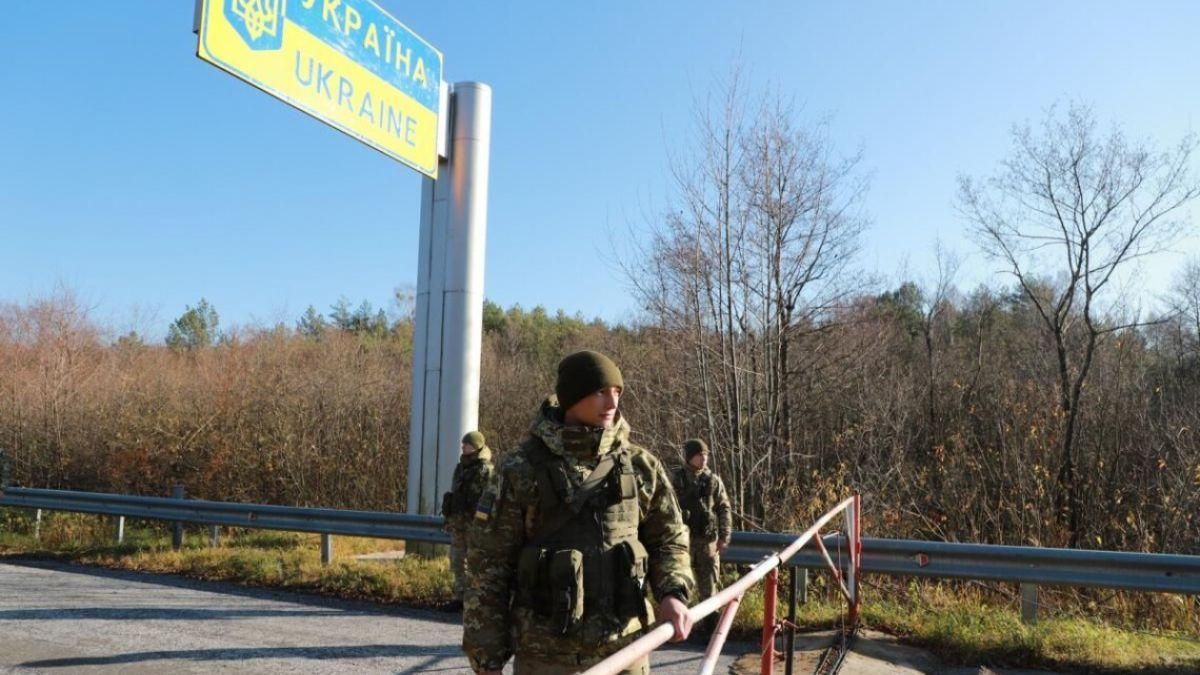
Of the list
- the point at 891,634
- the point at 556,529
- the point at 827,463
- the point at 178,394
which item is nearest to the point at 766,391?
the point at 827,463

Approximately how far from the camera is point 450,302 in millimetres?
9984

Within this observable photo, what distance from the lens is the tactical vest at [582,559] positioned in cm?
255

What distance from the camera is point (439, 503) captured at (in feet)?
31.5

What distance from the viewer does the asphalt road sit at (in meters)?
5.64

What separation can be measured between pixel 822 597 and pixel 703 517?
185cm

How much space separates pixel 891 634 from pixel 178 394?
17797mm

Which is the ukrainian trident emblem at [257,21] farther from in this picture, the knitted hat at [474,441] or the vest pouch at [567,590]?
the vest pouch at [567,590]

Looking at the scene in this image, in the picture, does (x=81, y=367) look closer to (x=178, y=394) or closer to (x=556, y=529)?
(x=178, y=394)

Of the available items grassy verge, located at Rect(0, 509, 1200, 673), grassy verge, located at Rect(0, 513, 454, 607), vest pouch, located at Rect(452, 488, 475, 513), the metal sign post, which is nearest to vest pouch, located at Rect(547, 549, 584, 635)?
grassy verge, located at Rect(0, 509, 1200, 673)

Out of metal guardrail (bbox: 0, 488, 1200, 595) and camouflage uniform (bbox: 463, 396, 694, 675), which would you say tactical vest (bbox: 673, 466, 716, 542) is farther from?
camouflage uniform (bbox: 463, 396, 694, 675)

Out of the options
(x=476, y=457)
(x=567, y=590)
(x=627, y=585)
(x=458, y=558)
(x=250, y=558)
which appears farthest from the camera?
(x=250, y=558)

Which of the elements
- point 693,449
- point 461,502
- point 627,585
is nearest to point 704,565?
point 693,449

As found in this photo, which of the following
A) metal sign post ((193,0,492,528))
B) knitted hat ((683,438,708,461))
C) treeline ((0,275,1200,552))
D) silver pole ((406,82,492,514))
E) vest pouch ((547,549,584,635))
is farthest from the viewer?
treeline ((0,275,1200,552))

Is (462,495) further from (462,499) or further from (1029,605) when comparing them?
(1029,605)
